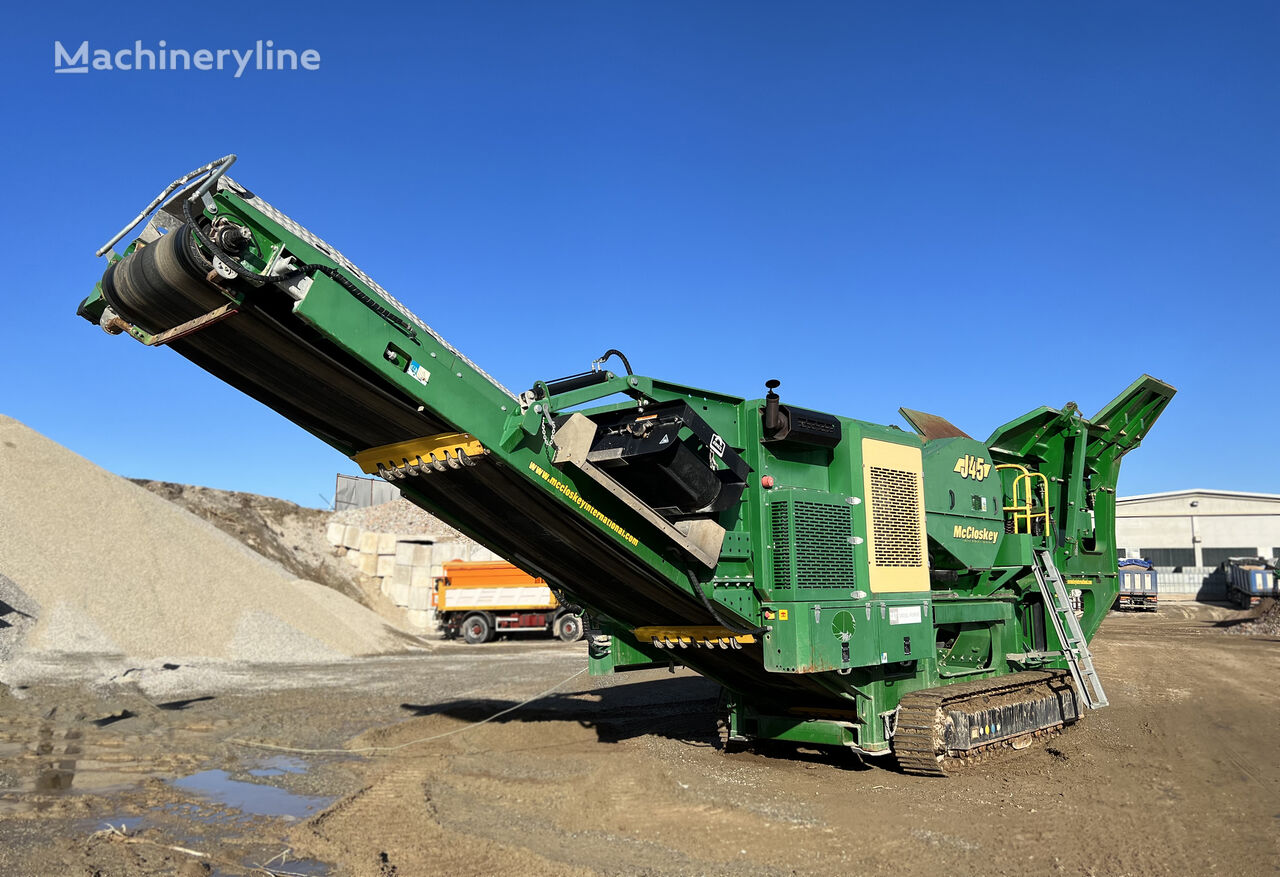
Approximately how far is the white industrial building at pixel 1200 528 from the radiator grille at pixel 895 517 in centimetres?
5792

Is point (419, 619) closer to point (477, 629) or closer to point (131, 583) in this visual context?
point (477, 629)

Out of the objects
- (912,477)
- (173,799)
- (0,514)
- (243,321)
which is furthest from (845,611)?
(0,514)

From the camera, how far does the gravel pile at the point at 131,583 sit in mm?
18641

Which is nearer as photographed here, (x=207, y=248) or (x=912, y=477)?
(x=207, y=248)

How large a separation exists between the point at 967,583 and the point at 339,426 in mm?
7609

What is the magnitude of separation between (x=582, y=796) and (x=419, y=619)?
91.0 ft

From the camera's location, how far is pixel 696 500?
7.21m

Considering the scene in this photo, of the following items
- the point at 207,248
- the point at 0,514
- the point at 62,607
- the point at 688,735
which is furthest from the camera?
the point at 0,514

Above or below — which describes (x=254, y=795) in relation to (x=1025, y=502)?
below

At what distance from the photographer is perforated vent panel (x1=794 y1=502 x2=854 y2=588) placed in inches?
307

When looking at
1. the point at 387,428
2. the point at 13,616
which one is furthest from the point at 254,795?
the point at 13,616

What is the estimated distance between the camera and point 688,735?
10.6 meters

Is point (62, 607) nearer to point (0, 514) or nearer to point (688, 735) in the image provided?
point (0, 514)

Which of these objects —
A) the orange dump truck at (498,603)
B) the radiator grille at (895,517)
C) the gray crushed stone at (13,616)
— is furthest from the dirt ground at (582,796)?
the orange dump truck at (498,603)
